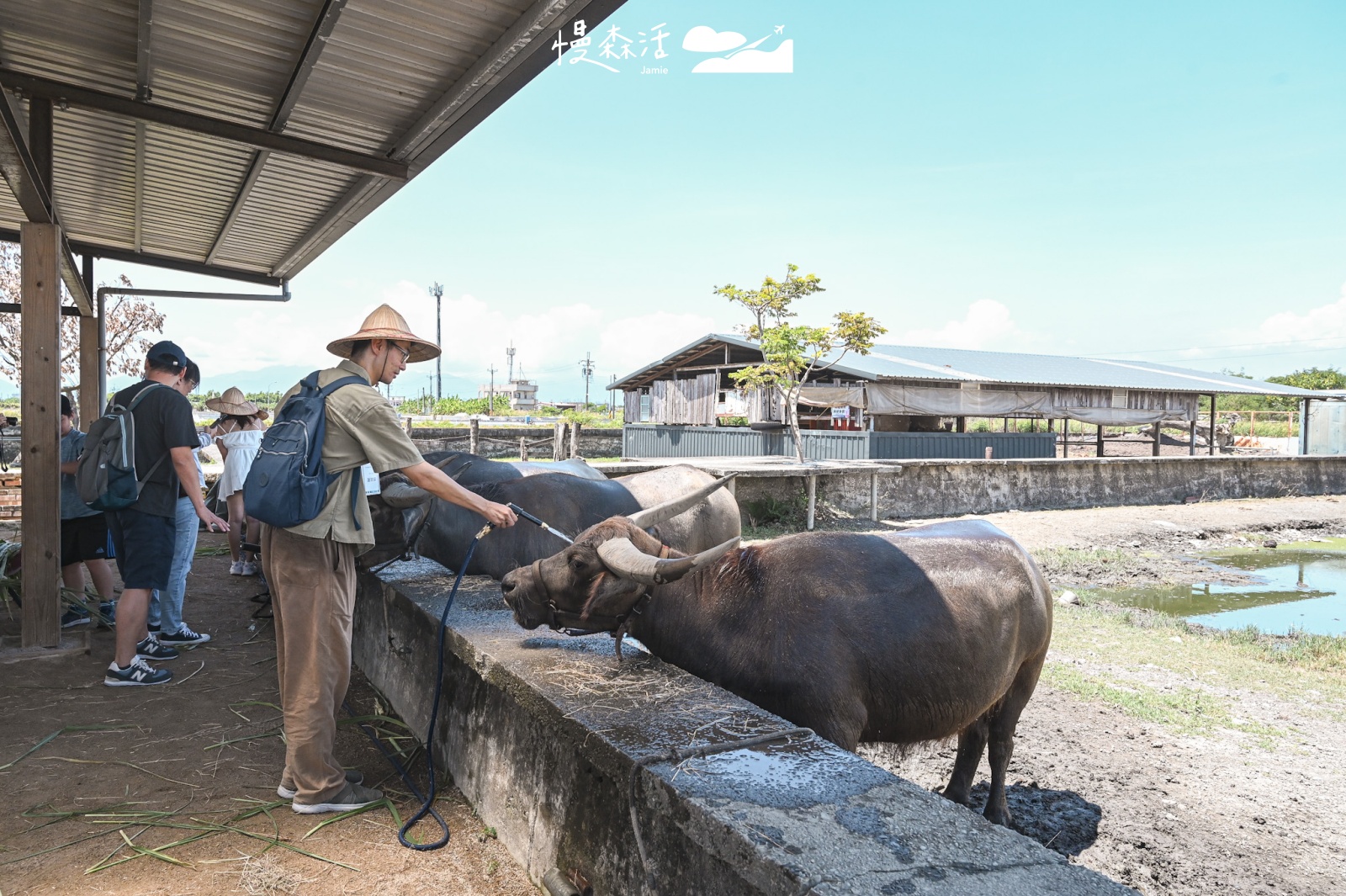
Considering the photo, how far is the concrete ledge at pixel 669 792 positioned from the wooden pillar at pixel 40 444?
8.61 ft

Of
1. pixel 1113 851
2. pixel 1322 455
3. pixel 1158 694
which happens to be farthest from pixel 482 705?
pixel 1322 455

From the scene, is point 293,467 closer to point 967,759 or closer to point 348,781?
point 348,781

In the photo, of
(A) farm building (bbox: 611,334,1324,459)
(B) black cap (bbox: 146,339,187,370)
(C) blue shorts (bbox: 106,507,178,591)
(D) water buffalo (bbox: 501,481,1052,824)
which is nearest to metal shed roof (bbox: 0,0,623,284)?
(B) black cap (bbox: 146,339,187,370)

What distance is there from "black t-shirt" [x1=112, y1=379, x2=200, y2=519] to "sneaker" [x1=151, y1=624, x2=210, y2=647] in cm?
111

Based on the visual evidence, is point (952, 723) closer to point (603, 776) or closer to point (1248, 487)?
point (603, 776)

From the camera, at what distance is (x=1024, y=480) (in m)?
19.2

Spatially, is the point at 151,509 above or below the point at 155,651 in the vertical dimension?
above

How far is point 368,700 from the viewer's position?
15.0 ft

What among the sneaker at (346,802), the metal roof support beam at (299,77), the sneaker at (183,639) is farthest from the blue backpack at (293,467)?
the sneaker at (183,639)

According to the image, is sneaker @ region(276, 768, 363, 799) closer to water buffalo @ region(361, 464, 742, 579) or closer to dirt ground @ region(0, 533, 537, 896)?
dirt ground @ region(0, 533, 537, 896)

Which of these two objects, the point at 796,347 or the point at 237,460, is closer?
the point at 237,460

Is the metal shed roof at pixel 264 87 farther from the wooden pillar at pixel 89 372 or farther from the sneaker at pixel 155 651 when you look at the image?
the sneaker at pixel 155 651

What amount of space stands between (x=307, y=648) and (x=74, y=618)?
4.02m

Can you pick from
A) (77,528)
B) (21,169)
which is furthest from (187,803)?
(21,169)
